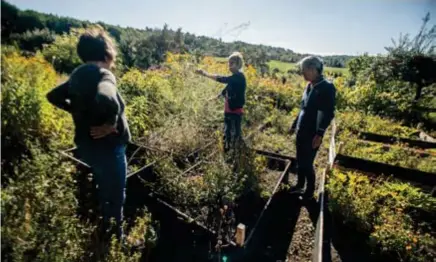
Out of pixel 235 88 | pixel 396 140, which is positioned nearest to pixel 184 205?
pixel 235 88

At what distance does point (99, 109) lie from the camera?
211cm

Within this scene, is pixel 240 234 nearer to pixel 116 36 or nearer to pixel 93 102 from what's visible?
pixel 93 102

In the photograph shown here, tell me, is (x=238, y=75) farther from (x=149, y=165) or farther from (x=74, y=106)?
(x=74, y=106)

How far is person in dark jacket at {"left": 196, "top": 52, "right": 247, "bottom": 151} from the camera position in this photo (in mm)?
4559

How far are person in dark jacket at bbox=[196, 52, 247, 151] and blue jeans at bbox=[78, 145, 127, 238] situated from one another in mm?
2117

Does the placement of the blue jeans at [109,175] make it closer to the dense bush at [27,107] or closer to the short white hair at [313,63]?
the dense bush at [27,107]

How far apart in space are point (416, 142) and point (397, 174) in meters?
2.43

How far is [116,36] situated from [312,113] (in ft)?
21.8

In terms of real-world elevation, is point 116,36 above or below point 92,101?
above

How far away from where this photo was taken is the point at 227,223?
306 cm

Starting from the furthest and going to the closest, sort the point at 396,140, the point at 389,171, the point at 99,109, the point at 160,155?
the point at 396,140, the point at 389,171, the point at 160,155, the point at 99,109

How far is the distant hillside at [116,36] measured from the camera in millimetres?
1722

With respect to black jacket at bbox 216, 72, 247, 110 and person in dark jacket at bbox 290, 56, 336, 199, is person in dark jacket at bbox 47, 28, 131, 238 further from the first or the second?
black jacket at bbox 216, 72, 247, 110

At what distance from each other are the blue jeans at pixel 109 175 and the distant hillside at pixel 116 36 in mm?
902
